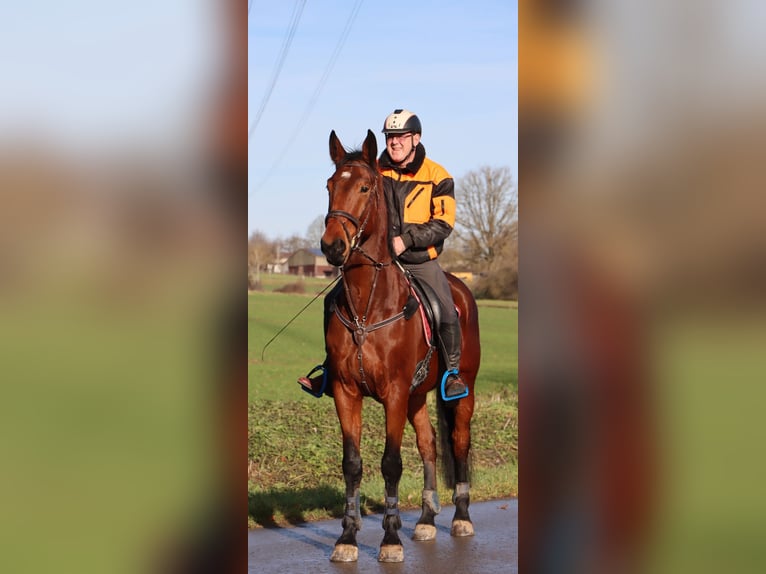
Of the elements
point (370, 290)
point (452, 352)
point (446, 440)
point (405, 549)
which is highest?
point (370, 290)

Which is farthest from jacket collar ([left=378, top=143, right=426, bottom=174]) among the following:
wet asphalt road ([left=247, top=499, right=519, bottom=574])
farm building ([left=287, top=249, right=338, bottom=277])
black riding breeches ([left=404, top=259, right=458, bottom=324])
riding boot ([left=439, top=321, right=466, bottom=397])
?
farm building ([left=287, top=249, right=338, bottom=277])

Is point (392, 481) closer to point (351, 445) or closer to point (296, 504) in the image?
point (351, 445)

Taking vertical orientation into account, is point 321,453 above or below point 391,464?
below

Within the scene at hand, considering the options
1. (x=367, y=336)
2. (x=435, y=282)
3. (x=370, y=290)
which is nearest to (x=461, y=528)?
(x=367, y=336)

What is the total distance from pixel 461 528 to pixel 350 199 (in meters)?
2.67

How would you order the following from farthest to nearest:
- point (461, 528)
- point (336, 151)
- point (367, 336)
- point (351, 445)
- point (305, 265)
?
point (305, 265), point (461, 528), point (351, 445), point (367, 336), point (336, 151)

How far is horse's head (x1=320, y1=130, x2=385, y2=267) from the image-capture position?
561 cm

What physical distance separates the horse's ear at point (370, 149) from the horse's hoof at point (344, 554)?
251 centimetres

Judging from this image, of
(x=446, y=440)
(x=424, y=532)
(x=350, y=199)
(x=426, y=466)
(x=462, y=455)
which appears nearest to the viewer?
(x=350, y=199)

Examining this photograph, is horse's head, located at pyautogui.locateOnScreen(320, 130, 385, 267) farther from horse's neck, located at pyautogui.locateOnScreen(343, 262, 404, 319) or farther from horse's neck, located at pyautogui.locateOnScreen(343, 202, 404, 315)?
horse's neck, located at pyautogui.locateOnScreen(343, 262, 404, 319)

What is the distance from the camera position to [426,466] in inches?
281

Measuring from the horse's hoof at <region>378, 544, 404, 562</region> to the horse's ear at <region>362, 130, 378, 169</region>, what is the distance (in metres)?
2.53
